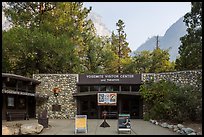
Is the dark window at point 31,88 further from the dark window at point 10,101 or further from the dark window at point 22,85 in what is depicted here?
the dark window at point 10,101

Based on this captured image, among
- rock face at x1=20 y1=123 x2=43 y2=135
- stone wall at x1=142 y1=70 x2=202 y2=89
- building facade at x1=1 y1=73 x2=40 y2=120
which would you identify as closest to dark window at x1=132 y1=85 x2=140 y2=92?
stone wall at x1=142 y1=70 x2=202 y2=89

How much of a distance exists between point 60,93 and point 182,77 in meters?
9.56

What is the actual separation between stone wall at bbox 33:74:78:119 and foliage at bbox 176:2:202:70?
28.3 feet

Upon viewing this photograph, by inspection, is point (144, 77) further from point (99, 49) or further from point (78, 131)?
point (99, 49)

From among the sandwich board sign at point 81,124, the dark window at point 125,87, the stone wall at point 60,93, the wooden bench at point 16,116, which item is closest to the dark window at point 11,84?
the wooden bench at point 16,116

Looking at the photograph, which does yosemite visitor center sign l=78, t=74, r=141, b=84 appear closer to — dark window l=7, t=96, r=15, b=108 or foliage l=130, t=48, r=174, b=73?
dark window l=7, t=96, r=15, b=108

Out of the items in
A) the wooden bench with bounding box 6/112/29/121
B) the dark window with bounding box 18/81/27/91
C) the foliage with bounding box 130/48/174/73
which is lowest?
the wooden bench with bounding box 6/112/29/121

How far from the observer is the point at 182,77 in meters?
20.0

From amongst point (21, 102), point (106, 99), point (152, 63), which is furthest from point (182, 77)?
point (152, 63)

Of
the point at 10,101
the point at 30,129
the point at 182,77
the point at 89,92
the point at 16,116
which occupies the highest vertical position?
the point at 182,77

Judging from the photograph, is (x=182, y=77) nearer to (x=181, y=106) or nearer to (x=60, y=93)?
(x=181, y=106)

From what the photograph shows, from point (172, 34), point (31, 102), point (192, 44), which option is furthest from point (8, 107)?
point (172, 34)

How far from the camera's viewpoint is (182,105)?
598 inches

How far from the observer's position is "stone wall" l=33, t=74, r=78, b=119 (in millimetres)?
22094
